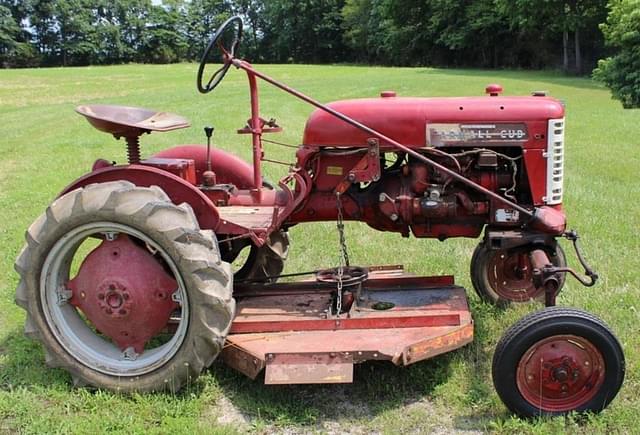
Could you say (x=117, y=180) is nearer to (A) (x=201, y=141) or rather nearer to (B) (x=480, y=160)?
(B) (x=480, y=160)

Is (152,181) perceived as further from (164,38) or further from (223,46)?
(164,38)

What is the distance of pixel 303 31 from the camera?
61625mm

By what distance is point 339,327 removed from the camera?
12.2 feet

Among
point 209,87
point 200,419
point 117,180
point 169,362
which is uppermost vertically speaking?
point 209,87

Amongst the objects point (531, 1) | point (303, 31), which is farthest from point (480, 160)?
point (303, 31)

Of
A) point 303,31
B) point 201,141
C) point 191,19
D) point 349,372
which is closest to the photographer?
point 349,372

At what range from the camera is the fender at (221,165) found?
4707mm

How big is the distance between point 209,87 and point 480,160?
1625mm

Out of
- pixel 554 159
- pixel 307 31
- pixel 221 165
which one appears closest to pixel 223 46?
pixel 221 165

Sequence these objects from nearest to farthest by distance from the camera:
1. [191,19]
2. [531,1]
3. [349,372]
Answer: [349,372]
[531,1]
[191,19]

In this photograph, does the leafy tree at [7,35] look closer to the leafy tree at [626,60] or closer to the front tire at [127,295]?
the leafy tree at [626,60]

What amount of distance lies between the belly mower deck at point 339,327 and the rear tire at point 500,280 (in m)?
0.22

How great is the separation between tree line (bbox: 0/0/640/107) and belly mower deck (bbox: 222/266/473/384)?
18191 mm

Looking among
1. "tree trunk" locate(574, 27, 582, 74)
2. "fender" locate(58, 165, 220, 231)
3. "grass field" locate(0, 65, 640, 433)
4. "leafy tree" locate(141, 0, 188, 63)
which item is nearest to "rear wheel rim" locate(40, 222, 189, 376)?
"grass field" locate(0, 65, 640, 433)
